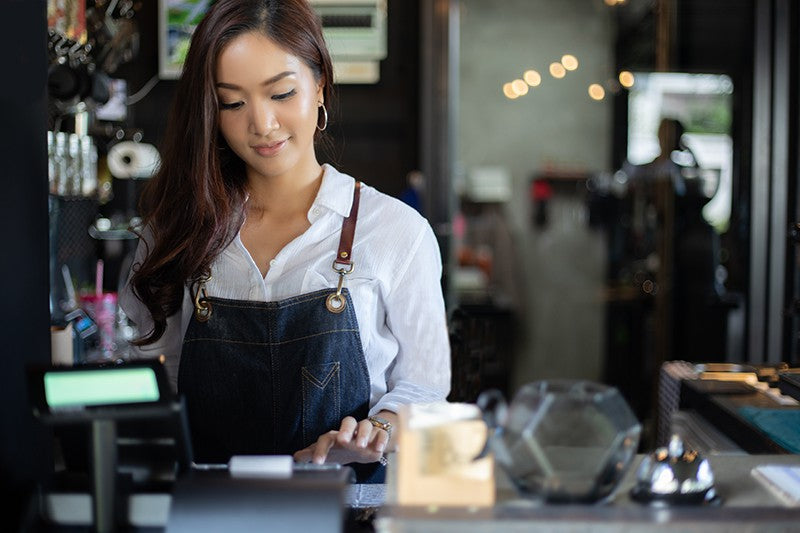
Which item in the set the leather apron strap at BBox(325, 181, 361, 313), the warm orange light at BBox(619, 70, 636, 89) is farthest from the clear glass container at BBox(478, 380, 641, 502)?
the warm orange light at BBox(619, 70, 636, 89)

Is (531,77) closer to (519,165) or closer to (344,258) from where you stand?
(519,165)

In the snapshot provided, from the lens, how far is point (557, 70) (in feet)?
23.6

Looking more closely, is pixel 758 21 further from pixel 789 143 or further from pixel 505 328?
pixel 505 328

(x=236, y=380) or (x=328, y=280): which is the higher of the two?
(x=328, y=280)

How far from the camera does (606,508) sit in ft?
3.50

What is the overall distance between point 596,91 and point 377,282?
5545 mm

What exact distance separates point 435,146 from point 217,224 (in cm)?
340

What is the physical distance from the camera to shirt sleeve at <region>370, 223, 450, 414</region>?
1929mm

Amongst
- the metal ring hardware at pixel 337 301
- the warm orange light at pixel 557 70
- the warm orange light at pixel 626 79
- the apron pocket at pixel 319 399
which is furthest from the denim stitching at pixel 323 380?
the warm orange light at pixel 557 70

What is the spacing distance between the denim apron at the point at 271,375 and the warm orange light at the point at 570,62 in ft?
18.5

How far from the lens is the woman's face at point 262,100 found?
1.82m

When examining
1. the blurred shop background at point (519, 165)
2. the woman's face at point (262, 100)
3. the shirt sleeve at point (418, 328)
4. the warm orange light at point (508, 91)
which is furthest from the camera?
the warm orange light at point (508, 91)

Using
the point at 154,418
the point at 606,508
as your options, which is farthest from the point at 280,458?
the point at 606,508

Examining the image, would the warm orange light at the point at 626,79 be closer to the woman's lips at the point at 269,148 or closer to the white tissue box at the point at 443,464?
the woman's lips at the point at 269,148
